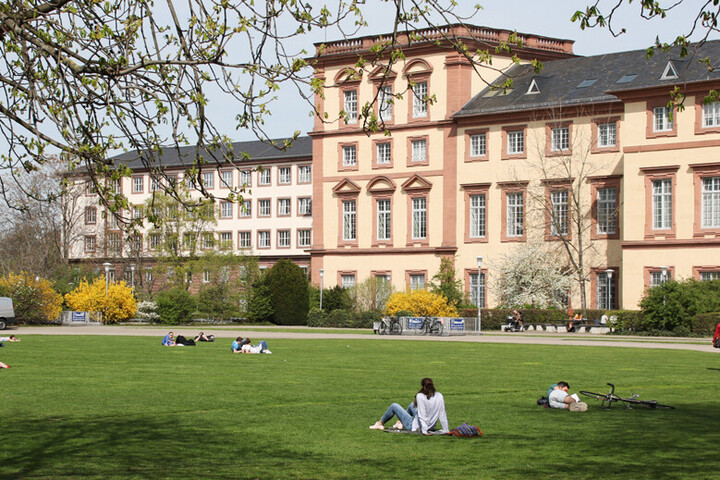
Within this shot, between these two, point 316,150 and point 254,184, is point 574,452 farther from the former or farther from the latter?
point 254,184

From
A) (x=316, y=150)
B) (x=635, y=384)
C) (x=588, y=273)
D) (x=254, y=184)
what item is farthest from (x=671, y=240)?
(x=254, y=184)

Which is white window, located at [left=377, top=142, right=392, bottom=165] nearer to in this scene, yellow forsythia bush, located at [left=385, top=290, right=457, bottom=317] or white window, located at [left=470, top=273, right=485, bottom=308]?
white window, located at [left=470, top=273, right=485, bottom=308]

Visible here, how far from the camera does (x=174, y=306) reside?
237 feet

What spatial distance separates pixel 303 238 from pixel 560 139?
3922 centimetres

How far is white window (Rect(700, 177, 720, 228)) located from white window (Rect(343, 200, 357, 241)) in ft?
86.5

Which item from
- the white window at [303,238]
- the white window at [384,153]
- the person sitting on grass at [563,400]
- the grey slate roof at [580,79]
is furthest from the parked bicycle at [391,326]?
the white window at [303,238]

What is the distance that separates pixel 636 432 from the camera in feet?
55.0

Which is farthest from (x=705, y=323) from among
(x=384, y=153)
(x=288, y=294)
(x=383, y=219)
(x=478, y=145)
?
(x=288, y=294)

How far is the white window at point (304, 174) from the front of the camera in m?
102

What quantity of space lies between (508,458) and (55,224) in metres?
78.2

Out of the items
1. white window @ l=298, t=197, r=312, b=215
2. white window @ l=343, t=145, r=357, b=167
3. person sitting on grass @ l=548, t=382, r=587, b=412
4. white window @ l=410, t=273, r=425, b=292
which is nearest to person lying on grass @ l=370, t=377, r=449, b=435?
person sitting on grass @ l=548, t=382, r=587, b=412

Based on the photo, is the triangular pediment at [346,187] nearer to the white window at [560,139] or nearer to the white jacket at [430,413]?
the white window at [560,139]

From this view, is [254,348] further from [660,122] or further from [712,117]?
[712,117]

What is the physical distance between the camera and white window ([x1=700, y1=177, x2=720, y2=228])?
2384 inches
